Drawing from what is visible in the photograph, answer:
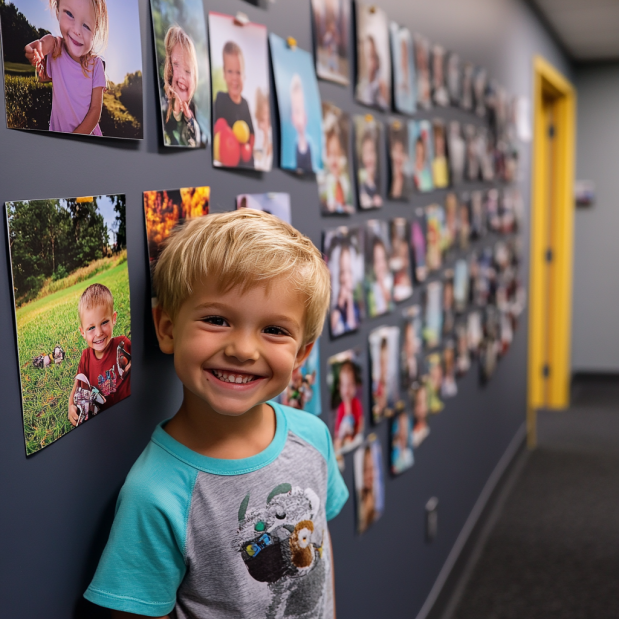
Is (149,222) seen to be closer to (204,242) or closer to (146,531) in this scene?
(204,242)

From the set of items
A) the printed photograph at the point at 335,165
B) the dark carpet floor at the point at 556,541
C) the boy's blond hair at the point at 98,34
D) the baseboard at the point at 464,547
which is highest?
the boy's blond hair at the point at 98,34

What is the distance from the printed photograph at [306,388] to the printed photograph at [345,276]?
115 millimetres

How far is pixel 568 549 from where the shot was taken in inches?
Answer: 108

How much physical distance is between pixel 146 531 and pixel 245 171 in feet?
1.94

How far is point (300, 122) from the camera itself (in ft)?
4.12

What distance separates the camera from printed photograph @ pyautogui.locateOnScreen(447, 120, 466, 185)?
2246mm

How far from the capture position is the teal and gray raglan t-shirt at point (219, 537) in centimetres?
78

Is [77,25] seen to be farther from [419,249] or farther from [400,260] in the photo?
[419,249]

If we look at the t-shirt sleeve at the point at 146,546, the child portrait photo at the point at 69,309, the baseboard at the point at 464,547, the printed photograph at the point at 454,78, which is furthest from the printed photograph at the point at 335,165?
the baseboard at the point at 464,547

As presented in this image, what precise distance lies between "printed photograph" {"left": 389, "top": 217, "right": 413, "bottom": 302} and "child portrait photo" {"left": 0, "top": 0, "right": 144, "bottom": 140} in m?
1.02

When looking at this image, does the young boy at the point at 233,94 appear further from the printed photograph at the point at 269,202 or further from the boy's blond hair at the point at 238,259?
the boy's blond hair at the point at 238,259

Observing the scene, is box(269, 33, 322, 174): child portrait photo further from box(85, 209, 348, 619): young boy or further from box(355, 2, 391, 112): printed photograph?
box(85, 209, 348, 619): young boy

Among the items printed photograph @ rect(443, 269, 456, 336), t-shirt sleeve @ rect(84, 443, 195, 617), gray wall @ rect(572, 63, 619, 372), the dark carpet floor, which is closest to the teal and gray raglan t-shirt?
t-shirt sleeve @ rect(84, 443, 195, 617)

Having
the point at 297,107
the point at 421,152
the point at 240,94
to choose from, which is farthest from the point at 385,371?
the point at 240,94
